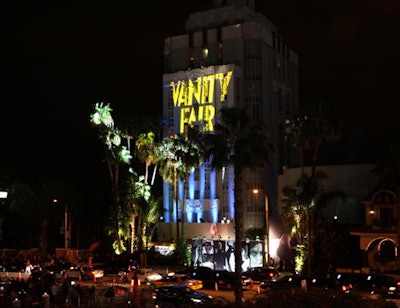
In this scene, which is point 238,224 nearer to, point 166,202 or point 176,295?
point 176,295

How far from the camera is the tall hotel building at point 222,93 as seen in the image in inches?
2867

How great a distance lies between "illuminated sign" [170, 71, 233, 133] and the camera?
243ft

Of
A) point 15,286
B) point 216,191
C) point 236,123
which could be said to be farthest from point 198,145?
point 15,286

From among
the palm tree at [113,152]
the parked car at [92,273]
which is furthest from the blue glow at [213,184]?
the parked car at [92,273]

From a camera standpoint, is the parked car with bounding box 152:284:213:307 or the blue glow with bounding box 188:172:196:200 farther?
the blue glow with bounding box 188:172:196:200

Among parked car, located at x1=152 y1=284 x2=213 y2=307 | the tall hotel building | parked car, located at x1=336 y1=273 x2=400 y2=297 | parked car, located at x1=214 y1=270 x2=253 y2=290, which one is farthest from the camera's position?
the tall hotel building

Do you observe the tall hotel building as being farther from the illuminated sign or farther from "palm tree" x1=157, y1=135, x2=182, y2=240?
"palm tree" x1=157, y1=135, x2=182, y2=240

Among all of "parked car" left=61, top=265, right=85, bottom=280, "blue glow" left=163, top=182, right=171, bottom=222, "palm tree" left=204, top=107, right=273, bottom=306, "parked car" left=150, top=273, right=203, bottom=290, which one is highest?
"palm tree" left=204, top=107, right=273, bottom=306

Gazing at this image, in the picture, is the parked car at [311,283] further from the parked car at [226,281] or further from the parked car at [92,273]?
the parked car at [92,273]

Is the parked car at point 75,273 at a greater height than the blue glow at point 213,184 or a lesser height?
lesser

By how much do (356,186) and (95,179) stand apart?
114ft

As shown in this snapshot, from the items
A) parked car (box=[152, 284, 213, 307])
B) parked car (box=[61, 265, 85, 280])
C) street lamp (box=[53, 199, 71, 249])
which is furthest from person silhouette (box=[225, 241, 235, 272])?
parked car (box=[152, 284, 213, 307])

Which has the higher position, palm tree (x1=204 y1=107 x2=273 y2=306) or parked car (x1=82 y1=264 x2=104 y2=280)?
palm tree (x1=204 y1=107 x2=273 y2=306)

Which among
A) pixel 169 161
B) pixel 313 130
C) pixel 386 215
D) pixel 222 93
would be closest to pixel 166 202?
pixel 169 161
